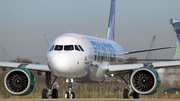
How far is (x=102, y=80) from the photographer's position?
2475cm

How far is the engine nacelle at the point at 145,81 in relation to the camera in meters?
20.4

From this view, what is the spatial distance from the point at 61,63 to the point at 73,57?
0.85 metres

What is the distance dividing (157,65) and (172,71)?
16.3 metres

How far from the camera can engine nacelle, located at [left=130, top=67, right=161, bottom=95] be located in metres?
20.4

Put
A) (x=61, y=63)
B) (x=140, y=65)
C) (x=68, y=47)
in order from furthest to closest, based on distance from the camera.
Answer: (x=140, y=65) < (x=68, y=47) < (x=61, y=63)

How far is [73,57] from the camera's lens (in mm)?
19812

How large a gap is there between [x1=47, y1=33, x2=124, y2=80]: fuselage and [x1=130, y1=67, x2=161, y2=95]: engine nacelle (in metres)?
2.83

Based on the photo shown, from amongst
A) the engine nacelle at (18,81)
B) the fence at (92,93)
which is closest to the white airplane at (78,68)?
the engine nacelle at (18,81)

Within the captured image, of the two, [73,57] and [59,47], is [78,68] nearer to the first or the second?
[73,57]

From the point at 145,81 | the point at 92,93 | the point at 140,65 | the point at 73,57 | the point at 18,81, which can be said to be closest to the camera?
the point at 73,57

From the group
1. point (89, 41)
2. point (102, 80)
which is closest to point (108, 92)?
point (102, 80)

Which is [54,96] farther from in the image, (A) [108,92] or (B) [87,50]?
(A) [108,92]

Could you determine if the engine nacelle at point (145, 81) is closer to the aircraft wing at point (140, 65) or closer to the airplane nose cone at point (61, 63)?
the aircraft wing at point (140, 65)

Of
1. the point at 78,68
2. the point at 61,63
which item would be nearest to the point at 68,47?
the point at 78,68
